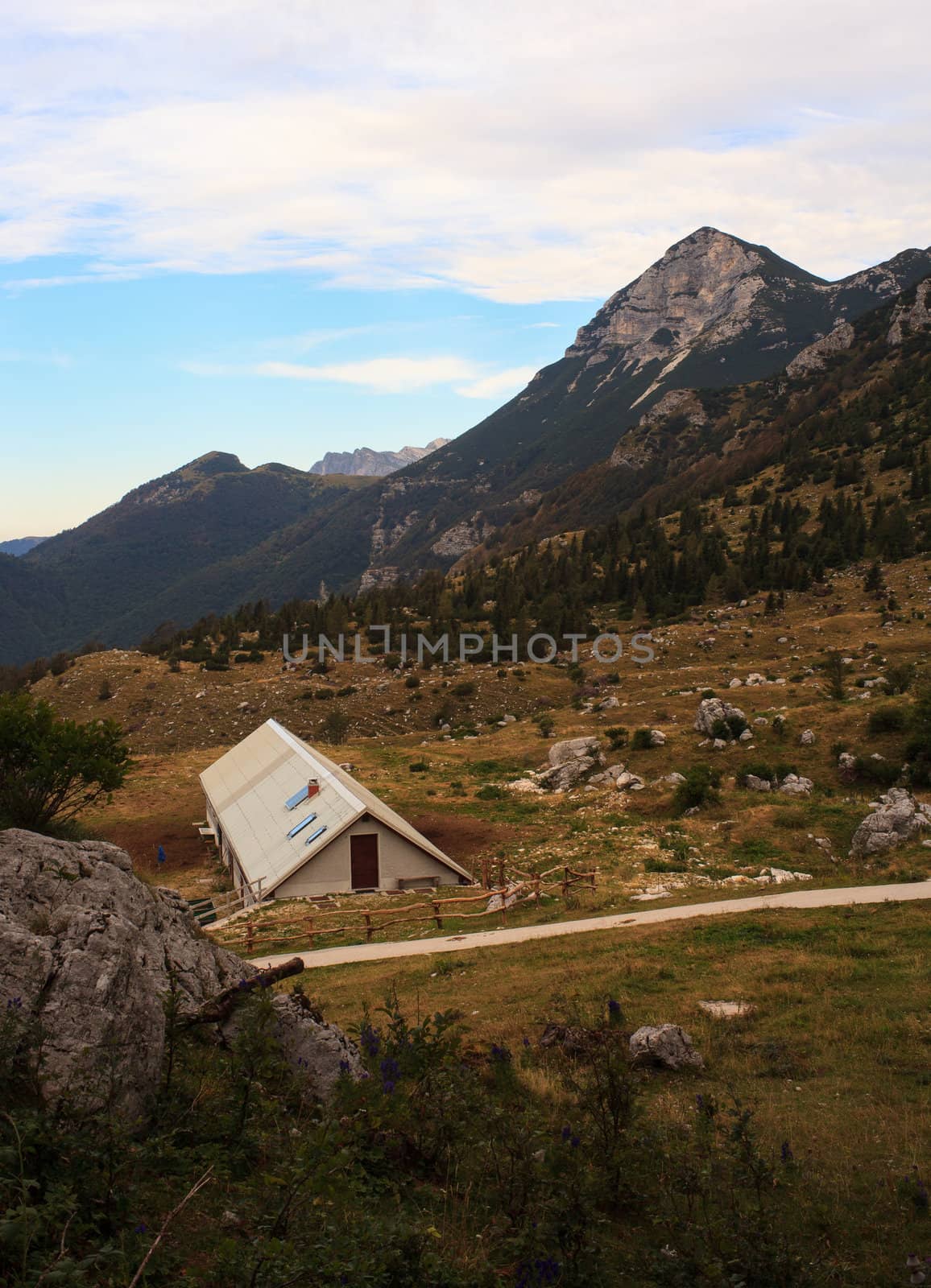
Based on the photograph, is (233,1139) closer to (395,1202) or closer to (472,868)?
(395,1202)

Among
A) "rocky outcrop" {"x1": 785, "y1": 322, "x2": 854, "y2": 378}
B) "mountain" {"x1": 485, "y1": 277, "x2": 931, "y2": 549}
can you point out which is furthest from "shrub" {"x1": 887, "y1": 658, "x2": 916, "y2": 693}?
"rocky outcrop" {"x1": 785, "y1": 322, "x2": 854, "y2": 378}

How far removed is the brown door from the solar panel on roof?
7.04 ft

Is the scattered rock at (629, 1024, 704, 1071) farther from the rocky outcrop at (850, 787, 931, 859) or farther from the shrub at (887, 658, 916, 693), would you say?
the shrub at (887, 658, 916, 693)

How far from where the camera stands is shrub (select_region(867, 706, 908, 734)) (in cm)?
3158

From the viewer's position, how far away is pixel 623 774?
34.3 metres

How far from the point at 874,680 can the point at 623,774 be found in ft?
53.6

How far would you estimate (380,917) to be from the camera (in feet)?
72.7

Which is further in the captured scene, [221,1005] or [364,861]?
[364,861]

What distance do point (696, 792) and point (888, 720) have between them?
8.52 meters

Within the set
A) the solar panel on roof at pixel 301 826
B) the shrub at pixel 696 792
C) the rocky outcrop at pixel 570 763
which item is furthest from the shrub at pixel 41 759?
the rocky outcrop at pixel 570 763

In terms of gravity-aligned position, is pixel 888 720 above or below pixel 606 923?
above

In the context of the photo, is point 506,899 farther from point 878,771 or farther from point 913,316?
point 913,316

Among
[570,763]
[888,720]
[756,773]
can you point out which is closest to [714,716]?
[756,773]

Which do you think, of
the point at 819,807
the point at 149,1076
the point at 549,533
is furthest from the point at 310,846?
the point at 549,533
